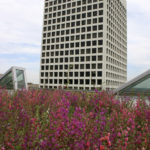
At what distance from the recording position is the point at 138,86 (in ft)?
42.4

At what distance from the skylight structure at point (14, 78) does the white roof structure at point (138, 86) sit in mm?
14323

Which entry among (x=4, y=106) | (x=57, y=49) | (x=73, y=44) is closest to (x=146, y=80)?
(x=4, y=106)

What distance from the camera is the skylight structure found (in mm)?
23250

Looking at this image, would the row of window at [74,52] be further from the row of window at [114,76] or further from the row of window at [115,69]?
the row of window at [114,76]

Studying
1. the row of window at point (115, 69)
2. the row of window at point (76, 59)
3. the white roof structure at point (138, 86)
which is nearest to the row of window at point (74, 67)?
the row of window at point (76, 59)

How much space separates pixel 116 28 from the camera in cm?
7125

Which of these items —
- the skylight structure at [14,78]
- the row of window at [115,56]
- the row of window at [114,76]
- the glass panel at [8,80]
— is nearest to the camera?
the skylight structure at [14,78]

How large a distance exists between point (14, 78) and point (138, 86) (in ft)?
52.8

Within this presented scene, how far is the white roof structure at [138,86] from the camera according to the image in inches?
499

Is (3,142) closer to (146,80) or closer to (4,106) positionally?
(4,106)

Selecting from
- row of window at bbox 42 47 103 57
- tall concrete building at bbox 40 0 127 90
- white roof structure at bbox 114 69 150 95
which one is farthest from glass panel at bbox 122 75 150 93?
row of window at bbox 42 47 103 57

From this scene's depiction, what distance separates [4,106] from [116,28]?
7223 cm

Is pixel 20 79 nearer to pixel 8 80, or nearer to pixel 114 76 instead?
pixel 8 80

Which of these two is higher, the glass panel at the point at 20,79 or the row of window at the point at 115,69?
the row of window at the point at 115,69
